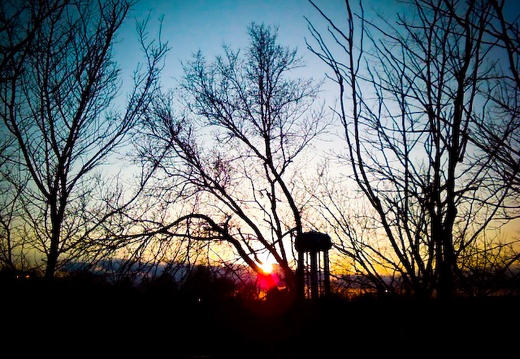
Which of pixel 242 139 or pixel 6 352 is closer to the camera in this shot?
pixel 6 352

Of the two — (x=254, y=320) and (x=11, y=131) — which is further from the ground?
(x=11, y=131)

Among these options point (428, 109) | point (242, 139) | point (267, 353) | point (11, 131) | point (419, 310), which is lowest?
point (267, 353)

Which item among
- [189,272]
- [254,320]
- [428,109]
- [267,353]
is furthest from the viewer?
[254,320]

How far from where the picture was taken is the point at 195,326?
353 inches

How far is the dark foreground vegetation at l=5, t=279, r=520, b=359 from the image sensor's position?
10.6ft

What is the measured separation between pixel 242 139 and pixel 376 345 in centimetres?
793

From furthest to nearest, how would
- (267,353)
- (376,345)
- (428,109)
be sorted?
(267,353)
(376,345)
(428,109)

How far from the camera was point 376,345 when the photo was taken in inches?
186

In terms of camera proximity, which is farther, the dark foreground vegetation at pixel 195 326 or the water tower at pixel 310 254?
the water tower at pixel 310 254

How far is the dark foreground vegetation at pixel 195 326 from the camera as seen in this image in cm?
323

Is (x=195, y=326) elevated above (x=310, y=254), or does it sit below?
below

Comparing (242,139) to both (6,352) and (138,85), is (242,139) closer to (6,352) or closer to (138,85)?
(138,85)

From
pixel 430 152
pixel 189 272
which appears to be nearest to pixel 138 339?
pixel 189 272

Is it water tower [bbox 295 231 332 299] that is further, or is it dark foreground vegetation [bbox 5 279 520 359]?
water tower [bbox 295 231 332 299]
